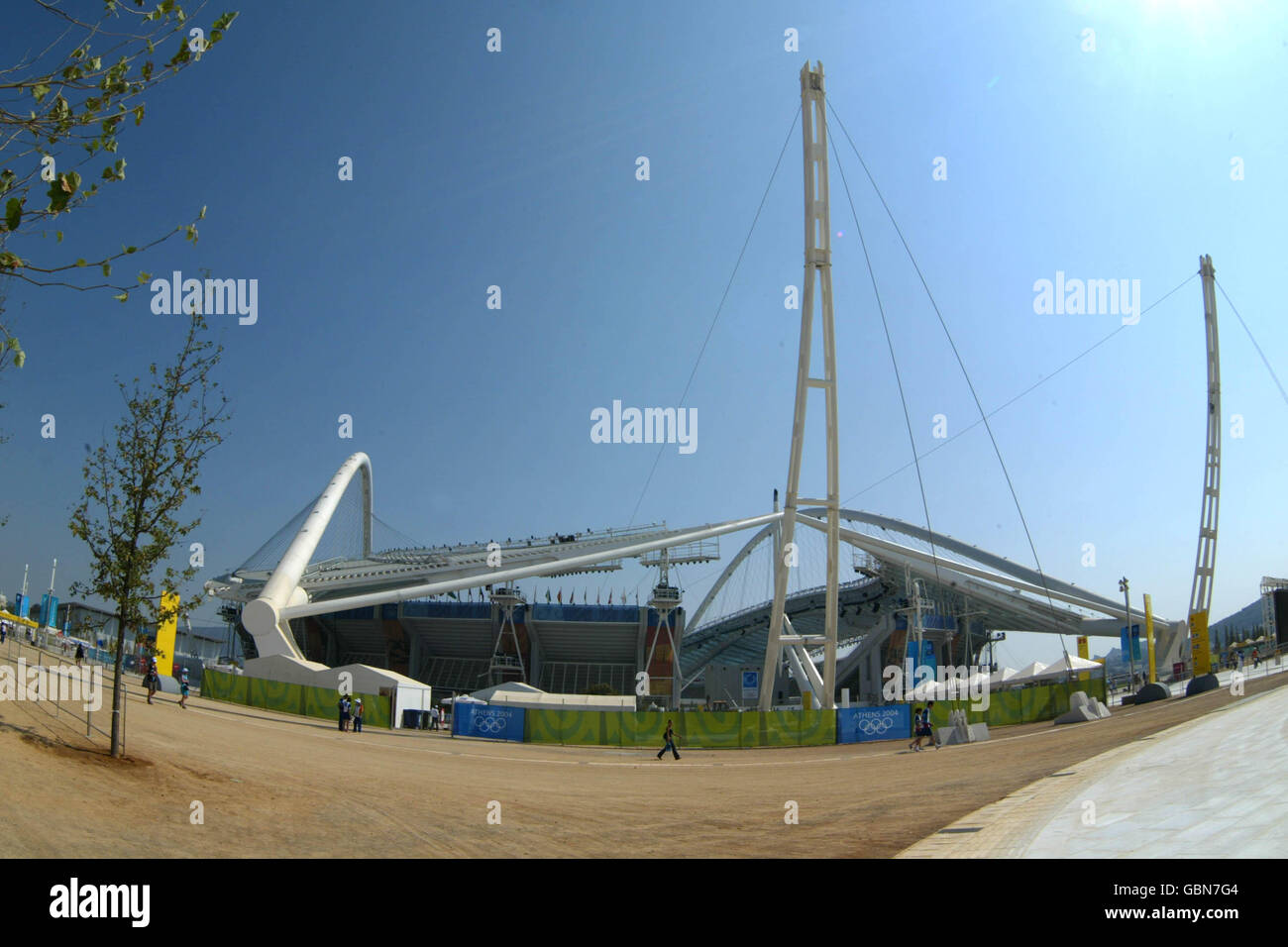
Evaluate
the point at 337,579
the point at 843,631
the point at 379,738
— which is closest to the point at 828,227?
the point at 379,738

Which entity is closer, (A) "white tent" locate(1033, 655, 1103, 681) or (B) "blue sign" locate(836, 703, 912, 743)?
(B) "blue sign" locate(836, 703, 912, 743)

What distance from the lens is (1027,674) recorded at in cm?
5681

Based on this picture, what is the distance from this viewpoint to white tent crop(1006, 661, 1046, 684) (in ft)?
185

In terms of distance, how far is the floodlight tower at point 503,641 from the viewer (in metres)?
75.2

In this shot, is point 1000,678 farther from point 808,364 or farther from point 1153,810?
point 1153,810

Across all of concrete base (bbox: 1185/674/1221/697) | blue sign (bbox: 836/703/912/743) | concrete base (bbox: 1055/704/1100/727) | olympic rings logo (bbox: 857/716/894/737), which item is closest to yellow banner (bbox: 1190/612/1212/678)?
concrete base (bbox: 1185/674/1221/697)

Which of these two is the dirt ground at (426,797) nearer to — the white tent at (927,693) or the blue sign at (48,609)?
the white tent at (927,693)

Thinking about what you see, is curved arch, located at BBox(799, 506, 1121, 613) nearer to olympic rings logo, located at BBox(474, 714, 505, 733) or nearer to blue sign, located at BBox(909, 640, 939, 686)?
blue sign, located at BBox(909, 640, 939, 686)

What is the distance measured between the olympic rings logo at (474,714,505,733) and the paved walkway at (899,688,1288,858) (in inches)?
1079

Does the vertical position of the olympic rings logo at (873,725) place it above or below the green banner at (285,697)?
below

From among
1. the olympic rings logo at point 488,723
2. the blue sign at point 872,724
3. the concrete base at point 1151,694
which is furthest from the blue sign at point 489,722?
the concrete base at point 1151,694
